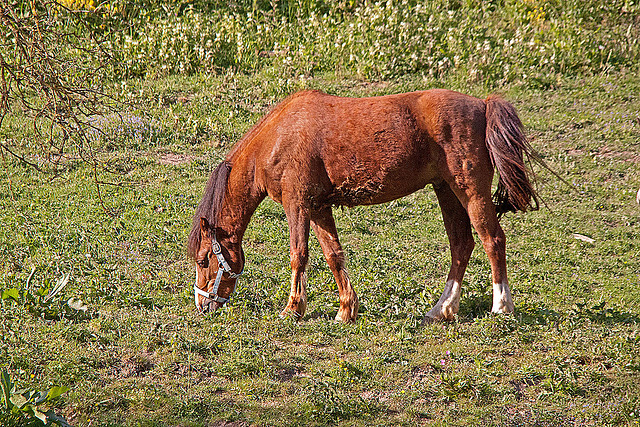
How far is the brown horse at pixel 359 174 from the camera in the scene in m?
6.34

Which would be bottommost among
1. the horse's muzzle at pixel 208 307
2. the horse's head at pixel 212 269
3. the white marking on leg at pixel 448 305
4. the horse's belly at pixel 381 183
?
the white marking on leg at pixel 448 305

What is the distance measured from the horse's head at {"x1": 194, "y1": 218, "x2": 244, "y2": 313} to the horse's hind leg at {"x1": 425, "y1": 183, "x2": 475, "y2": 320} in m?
2.00

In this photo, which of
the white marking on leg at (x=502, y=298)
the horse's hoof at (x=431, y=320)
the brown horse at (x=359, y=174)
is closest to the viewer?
the brown horse at (x=359, y=174)

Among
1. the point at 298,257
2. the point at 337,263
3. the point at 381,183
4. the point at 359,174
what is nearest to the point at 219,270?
the point at 298,257

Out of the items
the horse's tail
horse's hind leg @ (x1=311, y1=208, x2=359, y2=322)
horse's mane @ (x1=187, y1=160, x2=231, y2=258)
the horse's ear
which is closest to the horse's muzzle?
horse's mane @ (x1=187, y1=160, x2=231, y2=258)

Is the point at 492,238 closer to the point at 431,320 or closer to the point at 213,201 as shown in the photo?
the point at 431,320

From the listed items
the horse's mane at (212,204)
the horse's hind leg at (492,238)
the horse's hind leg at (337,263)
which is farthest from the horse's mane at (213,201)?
the horse's hind leg at (492,238)

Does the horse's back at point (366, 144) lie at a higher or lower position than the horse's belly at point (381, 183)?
higher

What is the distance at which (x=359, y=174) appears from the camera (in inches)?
256

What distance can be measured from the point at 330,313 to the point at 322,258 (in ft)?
4.70

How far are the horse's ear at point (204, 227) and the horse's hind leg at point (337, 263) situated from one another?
104 centimetres

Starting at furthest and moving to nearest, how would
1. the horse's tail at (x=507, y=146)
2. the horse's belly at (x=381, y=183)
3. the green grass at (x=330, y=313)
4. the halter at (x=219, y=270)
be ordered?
the halter at (x=219, y=270) < the horse's belly at (x=381, y=183) < the horse's tail at (x=507, y=146) < the green grass at (x=330, y=313)

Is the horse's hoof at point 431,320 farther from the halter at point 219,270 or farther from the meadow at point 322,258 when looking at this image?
the halter at point 219,270

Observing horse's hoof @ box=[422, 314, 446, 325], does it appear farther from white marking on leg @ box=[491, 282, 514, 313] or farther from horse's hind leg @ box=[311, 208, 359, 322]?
horse's hind leg @ box=[311, 208, 359, 322]
